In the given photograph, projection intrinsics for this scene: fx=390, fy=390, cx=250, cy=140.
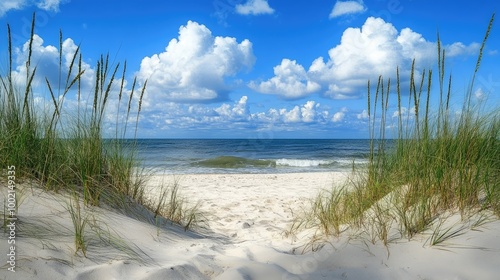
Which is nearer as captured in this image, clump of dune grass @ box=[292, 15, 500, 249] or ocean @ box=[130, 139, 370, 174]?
clump of dune grass @ box=[292, 15, 500, 249]

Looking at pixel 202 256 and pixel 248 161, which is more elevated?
pixel 202 256

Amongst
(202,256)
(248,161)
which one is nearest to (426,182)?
(202,256)

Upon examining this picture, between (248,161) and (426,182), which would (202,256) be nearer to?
(426,182)

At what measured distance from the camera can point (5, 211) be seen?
252cm

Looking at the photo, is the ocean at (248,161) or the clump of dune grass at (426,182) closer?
the clump of dune grass at (426,182)

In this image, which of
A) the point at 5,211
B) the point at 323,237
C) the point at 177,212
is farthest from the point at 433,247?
the point at 5,211

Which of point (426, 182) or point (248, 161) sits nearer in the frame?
point (426, 182)

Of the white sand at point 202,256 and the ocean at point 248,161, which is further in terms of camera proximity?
the ocean at point 248,161

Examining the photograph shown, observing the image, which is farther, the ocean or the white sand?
the ocean

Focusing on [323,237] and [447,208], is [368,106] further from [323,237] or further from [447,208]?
[323,237]

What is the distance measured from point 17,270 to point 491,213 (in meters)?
3.17

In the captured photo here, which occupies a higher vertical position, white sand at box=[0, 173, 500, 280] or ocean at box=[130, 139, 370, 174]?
white sand at box=[0, 173, 500, 280]

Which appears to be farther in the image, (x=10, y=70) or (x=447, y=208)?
(x=10, y=70)

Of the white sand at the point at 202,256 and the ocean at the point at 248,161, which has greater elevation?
the white sand at the point at 202,256
